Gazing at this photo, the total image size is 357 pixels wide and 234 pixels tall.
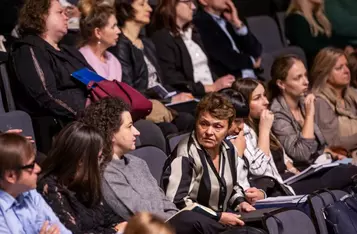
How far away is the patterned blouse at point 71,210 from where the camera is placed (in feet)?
12.8

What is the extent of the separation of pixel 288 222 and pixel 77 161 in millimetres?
1011

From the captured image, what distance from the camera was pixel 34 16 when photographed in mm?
5070

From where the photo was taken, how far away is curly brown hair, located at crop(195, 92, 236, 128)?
470 centimetres

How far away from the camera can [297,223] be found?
14.7 feet

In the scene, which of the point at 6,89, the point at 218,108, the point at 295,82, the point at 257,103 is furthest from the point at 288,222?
the point at 295,82

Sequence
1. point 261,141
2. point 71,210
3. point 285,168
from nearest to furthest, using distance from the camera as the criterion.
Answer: point 71,210 < point 261,141 < point 285,168

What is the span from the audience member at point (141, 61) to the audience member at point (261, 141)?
1.35 ft

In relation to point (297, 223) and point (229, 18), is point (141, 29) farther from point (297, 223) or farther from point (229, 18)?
point (297, 223)

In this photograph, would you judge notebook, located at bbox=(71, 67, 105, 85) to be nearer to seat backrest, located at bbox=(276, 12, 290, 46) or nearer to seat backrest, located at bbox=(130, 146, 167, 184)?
seat backrest, located at bbox=(130, 146, 167, 184)

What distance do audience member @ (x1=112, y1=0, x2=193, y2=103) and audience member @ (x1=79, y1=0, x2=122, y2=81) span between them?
0.76 ft

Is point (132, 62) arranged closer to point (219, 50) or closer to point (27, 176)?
point (219, 50)

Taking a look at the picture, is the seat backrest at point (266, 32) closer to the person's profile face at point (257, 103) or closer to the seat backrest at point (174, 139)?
the person's profile face at point (257, 103)

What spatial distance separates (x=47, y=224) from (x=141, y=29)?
2.90m

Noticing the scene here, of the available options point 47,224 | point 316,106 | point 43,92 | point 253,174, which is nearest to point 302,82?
point 316,106
